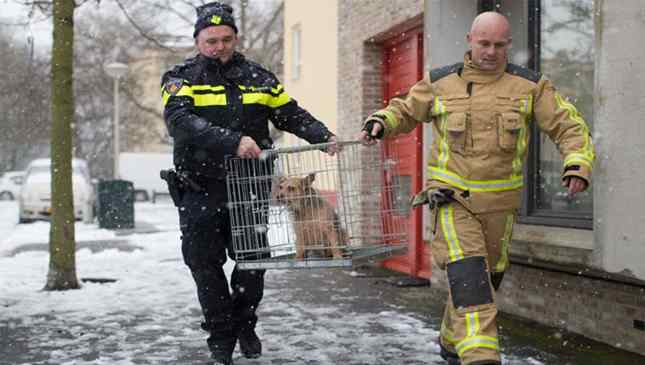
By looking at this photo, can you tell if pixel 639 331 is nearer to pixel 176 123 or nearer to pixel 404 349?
pixel 404 349

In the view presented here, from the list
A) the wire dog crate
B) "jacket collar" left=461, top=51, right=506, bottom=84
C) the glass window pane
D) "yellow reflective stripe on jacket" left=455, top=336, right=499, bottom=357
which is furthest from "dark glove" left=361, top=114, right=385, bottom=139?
the glass window pane

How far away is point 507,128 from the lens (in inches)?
181

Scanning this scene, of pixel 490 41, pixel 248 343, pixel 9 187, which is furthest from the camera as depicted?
pixel 9 187

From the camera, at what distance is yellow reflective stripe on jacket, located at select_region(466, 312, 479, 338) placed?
14.2ft

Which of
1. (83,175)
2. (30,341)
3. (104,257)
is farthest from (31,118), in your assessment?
(30,341)

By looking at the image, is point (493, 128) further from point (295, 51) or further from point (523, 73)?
point (295, 51)

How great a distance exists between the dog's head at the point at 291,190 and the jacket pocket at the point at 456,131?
0.90m

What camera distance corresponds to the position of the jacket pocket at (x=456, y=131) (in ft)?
15.3

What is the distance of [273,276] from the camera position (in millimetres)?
10672

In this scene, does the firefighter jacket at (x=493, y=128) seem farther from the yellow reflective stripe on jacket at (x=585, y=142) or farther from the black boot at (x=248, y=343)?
the black boot at (x=248, y=343)

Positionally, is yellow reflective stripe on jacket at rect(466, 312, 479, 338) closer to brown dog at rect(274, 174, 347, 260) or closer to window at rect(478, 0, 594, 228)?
brown dog at rect(274, 174, 347, 260)

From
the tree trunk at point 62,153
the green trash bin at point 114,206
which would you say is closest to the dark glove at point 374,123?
the tree trunk at point 62,153

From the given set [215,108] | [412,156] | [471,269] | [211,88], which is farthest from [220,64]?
[412,156]

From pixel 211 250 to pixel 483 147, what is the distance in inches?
75.8
